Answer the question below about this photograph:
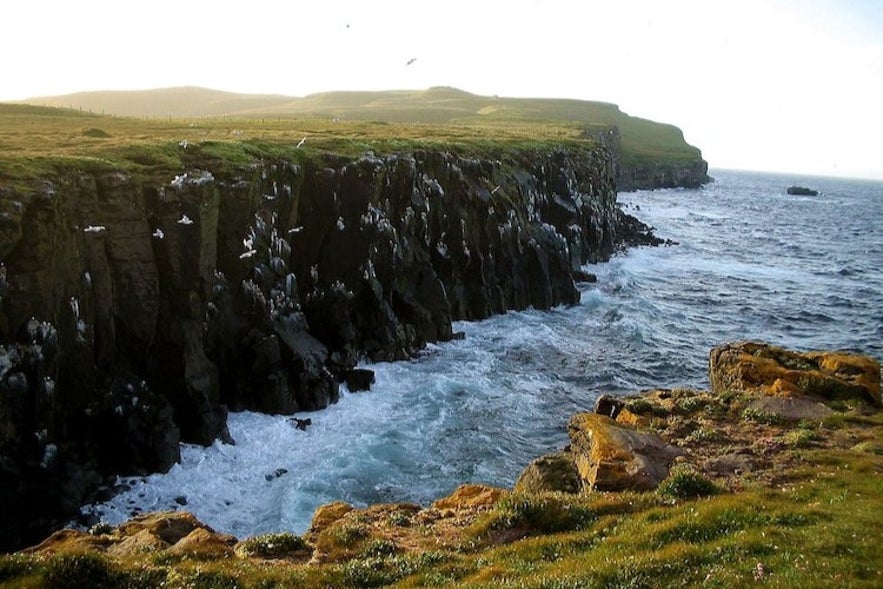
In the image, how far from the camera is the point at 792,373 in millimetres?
30438

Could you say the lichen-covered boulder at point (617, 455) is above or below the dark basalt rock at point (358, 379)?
above

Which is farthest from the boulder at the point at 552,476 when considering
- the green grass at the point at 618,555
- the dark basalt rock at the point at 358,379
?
the dark basalt rock at the point at 358,379

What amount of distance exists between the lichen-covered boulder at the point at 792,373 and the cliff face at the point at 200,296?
2191cm

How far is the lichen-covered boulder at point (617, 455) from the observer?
20.9m

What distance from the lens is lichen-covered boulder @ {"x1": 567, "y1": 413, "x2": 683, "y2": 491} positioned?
2091cm

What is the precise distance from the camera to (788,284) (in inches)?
3285

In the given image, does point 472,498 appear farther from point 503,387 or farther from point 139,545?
point 503,387

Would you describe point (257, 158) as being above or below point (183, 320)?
above

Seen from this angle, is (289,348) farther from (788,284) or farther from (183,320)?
(788,284)

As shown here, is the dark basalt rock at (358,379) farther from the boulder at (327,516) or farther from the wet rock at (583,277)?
the wet rock at (583,277)

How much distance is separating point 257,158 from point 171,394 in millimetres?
17124

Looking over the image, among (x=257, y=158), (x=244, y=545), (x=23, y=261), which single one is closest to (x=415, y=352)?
(x=257, y=158)

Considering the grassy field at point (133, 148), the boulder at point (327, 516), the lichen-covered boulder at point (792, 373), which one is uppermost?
the grassy field at point (133, 148)

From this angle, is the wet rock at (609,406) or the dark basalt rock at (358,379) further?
the dark basalt rock at (358,379)
